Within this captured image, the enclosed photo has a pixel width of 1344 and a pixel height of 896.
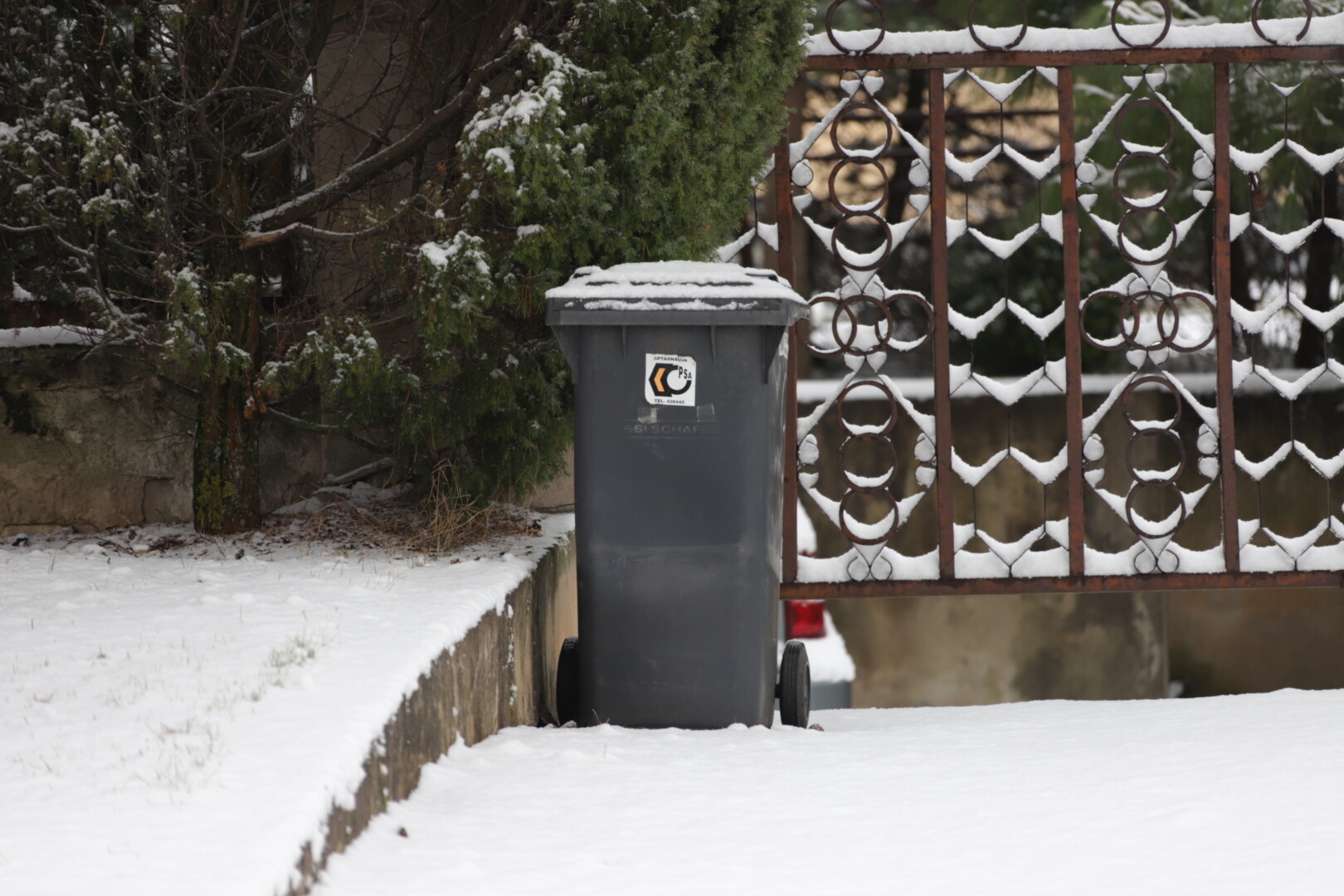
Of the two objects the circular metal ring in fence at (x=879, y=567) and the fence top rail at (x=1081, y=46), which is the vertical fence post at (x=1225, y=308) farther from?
the circular metal ring in fence at (x=879, y=567)

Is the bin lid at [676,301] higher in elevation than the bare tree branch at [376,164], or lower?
lower

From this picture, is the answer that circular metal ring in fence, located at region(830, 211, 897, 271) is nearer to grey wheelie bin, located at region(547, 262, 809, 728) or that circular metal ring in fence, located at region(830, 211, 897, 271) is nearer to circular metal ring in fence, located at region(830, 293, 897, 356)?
circular metal ring in fence, located at region(830, 293, 897, 356)

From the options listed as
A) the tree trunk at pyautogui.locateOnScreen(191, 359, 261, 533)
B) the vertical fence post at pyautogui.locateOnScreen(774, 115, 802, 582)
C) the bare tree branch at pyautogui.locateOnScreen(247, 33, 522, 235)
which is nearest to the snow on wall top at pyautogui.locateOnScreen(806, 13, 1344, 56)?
the vertical fence post at pyautogui.locateOnScreen(774, 115, 802, 582)

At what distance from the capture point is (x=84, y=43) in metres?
4.27

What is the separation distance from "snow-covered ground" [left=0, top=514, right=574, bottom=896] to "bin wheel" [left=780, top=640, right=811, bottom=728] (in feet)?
2.74

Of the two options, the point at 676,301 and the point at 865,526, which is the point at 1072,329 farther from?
the point at 676,301

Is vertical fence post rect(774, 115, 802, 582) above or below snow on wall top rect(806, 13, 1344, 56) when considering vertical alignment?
below

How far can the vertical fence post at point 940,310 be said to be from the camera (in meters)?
4.31

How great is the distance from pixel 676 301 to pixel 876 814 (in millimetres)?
1486

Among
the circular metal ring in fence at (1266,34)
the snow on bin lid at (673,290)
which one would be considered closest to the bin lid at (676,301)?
the snow on bin lid at (673,290)

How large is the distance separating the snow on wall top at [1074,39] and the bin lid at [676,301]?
120cm

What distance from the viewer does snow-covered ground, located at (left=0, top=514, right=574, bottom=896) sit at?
187cm

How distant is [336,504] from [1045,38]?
2.96m

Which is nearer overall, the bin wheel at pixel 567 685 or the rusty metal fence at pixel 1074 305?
the bin wheel at pixel 567 685
